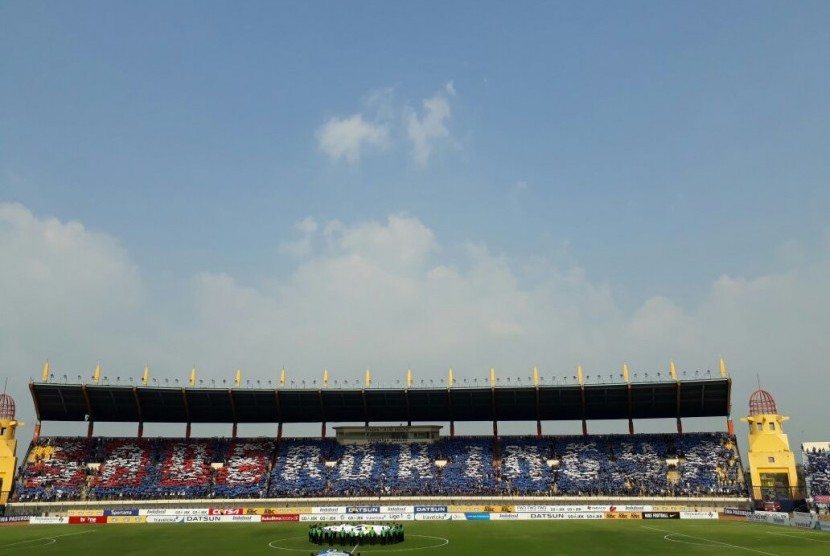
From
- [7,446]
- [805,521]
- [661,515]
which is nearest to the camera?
[805,521]

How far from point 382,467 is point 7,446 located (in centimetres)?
4501

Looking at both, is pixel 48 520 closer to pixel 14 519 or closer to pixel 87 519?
pixel 14 519

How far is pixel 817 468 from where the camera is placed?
220 ft

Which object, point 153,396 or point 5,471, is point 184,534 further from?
point 5,471

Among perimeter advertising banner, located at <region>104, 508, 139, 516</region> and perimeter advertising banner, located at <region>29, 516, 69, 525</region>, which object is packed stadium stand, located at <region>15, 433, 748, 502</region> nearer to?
perimeter advertising banner, located at <region>104, 508, 139, 516</region>

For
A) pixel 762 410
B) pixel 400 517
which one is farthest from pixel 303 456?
pixel 762 410

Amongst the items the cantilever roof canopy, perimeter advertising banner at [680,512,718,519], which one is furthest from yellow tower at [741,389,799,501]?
perimeter advertising banner at [680,512,718,519]

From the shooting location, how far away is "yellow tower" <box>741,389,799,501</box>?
6769 cm

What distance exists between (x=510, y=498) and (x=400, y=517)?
12.4 m

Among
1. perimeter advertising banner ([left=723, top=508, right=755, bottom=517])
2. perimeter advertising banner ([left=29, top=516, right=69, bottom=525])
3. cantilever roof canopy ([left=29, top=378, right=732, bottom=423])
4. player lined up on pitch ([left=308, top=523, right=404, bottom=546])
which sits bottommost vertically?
perimeter advertising banner ([left=29, top=516, right=69, bottom=525])

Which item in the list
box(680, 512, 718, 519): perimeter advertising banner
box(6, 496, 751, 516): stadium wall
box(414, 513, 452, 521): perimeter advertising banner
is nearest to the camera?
box(680, 512, 718, 519): perimeter advertising banner

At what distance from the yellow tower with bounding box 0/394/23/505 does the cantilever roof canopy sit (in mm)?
3194

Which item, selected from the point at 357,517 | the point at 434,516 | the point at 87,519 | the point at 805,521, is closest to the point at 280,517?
the point at 357,517

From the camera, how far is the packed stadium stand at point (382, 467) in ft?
228
